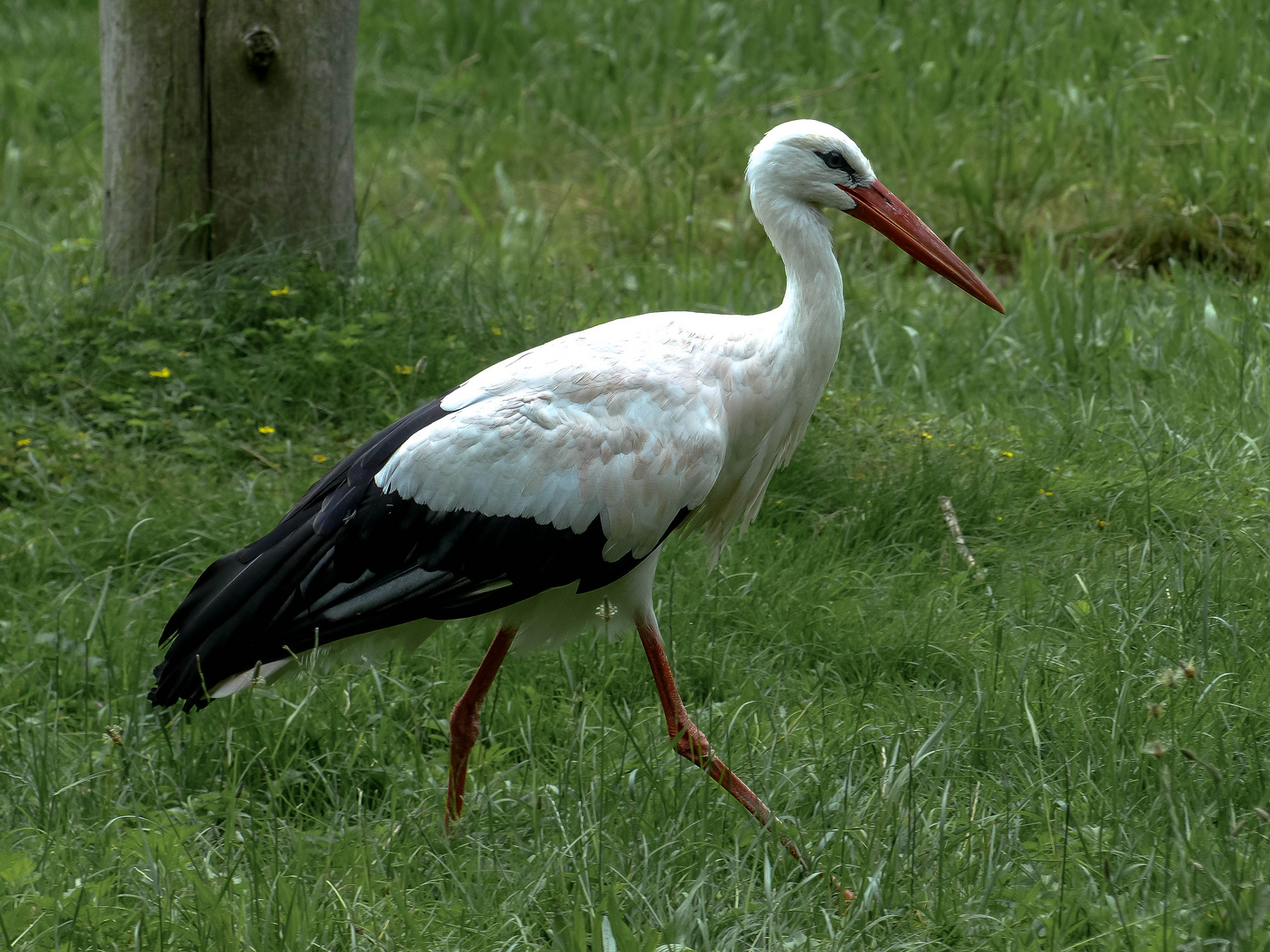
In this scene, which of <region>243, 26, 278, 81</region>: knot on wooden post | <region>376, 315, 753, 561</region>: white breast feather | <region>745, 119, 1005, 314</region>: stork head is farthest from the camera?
<region>243, 26, 278, 81</region>: knot on wooden post

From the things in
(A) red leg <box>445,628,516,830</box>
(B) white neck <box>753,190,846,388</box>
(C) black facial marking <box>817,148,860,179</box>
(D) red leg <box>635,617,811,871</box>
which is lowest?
(A) red leg <box>445,628,516,830</box>

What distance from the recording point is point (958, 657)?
339cm

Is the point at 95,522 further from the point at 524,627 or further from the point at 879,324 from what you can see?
the point at 879,324

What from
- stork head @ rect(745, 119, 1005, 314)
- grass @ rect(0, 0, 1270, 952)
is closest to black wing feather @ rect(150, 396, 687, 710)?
grass @ rect(0, 0, 1270, 952)

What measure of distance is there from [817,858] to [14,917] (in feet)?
4.73

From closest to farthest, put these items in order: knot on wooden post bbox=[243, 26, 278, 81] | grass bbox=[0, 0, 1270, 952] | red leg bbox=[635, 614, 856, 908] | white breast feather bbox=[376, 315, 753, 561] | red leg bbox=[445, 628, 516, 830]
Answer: grass bbox=[0, 0, 1270, 952] → red leg bbox=[635, 614, 856, 908] → white breast feather bbox=[376, 315, 753, 561] → red leg bbox=[445, 628, 516, 830] → knot on wooden post bbox=[243, 26, 278, 81]

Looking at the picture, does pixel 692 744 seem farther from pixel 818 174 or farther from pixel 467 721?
pixel 818 174

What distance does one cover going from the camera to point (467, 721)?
3158 millimetres

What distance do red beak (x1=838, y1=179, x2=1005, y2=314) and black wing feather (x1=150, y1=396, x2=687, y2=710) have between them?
2.87 ft

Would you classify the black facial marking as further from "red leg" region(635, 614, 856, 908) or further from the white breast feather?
"red leg" region(635, 614, 856, 908)

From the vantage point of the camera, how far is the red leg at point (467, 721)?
121 inches

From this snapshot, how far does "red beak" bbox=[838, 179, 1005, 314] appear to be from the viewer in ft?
10.8

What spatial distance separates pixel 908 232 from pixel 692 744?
4.30 ft

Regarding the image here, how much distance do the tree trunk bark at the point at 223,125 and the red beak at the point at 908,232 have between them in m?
2.10
